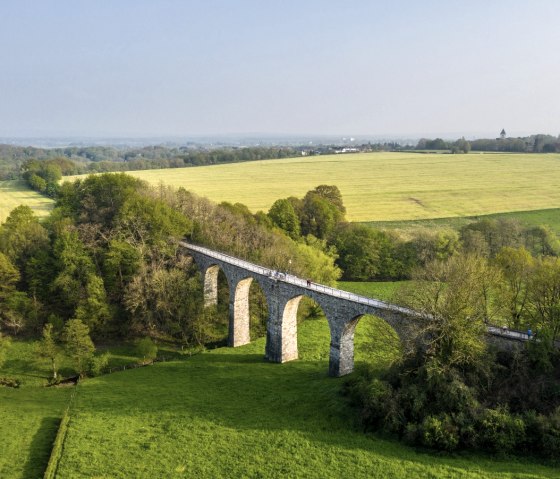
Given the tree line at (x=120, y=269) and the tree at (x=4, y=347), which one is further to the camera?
the tree line at (x=120, y=269)

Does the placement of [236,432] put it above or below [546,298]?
below

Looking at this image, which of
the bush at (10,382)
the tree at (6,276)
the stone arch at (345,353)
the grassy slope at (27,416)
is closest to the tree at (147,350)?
the grassy slope at (27,416)

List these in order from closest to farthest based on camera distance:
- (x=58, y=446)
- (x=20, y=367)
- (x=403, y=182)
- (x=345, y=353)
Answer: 1. (x=58, y=446)
2. (x=345, y=353)
3. (x=20, y=367)
4. (x=403, y=182)

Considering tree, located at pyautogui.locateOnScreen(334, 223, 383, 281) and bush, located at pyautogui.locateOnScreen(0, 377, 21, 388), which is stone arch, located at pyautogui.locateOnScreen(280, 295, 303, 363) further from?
tree, located at pyautogui.locateOnScreen(334, 223, 383, 281)

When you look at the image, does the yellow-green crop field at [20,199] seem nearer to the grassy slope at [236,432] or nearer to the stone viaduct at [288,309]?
the stone viaduct at [288,309]

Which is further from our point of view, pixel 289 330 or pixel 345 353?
pixel 289 330

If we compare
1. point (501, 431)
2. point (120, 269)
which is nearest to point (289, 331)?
point (120, 269)

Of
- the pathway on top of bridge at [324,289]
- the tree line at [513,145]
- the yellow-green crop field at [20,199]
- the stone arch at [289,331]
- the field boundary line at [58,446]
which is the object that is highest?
the tree line at [513,145]

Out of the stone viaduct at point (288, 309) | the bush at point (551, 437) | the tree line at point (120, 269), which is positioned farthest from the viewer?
the tree line at point (120, 269)

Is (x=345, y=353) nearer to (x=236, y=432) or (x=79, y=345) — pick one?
(x=236, y=432)
